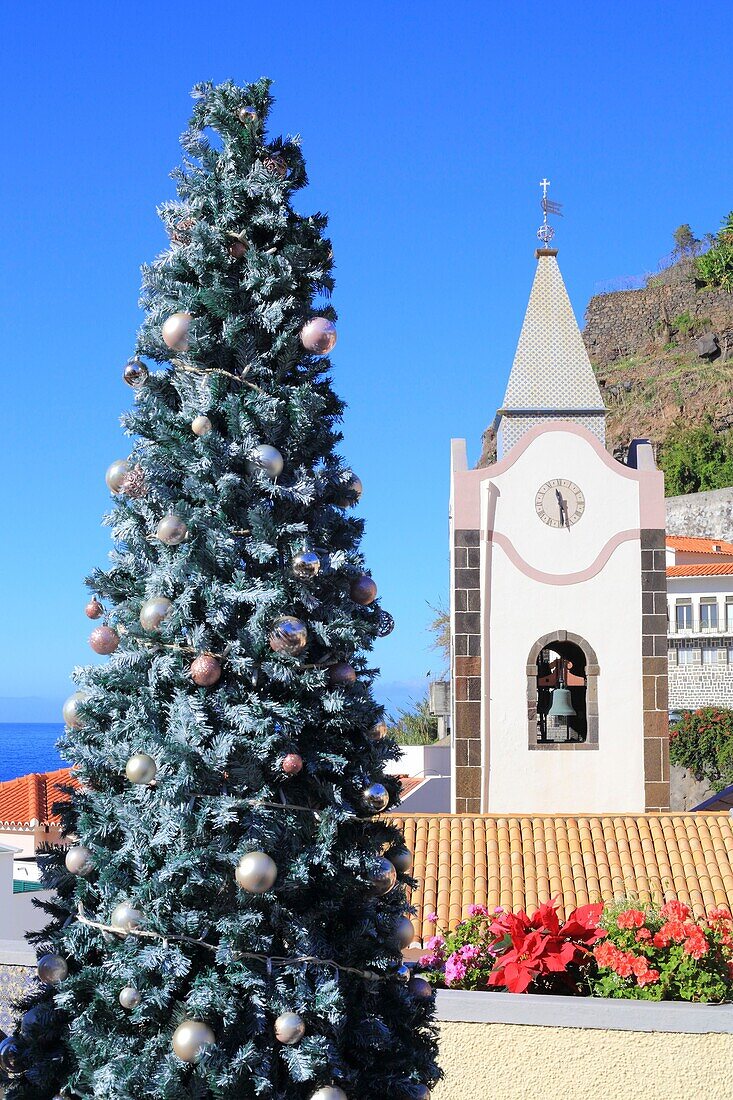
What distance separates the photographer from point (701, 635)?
34.4 m

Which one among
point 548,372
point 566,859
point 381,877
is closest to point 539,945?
point 381,877

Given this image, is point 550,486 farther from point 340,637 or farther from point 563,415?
point 340,637

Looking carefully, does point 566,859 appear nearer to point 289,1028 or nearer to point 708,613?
point 289,1028

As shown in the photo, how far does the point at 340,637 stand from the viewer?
3.82 meters

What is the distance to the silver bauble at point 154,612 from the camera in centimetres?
370

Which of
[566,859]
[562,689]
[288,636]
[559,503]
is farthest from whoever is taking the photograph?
[559,503]

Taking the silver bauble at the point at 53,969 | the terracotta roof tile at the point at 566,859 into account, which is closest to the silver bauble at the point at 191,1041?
the silver bauble at the point at 53,969

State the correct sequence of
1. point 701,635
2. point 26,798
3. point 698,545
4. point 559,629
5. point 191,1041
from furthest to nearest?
point 698,545 < point 701,635 < point 26,798 < point 559,629 < point 191,1041

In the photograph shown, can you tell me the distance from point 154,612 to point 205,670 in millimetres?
239

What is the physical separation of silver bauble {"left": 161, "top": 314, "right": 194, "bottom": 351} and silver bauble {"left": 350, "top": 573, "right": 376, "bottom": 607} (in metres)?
0.93

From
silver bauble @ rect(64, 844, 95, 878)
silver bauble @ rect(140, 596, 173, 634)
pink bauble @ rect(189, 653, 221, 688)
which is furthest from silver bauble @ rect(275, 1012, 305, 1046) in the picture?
silver bauble @ rect(140, 596, 173, 634)

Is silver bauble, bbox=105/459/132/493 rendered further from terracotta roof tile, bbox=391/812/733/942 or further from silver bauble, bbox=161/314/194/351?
terracotta roof tile, bbox=391/812/733/942

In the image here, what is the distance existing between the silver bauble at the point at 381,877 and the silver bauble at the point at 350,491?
1155mm

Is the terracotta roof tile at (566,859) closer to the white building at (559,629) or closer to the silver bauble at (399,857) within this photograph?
the white building at (559,629)
